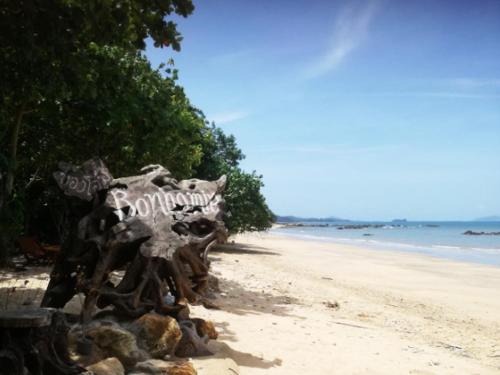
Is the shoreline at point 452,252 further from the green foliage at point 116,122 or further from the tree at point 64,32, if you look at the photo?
the tree at point 64,32

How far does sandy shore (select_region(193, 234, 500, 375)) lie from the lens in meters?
6.63

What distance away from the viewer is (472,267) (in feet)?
84.6

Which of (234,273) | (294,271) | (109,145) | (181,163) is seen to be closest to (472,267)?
(294,271)

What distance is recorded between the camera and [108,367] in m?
4.73

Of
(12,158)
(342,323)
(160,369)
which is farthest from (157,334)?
(12,158)

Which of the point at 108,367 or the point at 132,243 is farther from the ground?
the point at 132,243

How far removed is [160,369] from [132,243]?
1.76 meters

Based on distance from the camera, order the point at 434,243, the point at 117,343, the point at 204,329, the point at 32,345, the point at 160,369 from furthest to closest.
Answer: the point at 434,243 → the point at 204,329 → the point at 117,343 → the point at 160,369 → the point at 32,345

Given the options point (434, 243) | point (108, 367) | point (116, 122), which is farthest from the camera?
point (434, 243)

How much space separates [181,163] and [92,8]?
10457 millimetres

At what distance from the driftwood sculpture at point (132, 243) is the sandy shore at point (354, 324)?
134 cm

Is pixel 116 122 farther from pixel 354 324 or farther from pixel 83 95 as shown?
pixel 354 324

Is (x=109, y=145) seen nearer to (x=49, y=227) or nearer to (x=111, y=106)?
(x=111, y=106)

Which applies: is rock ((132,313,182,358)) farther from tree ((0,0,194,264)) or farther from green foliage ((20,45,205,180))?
green foliage ((20,45,205,180))
